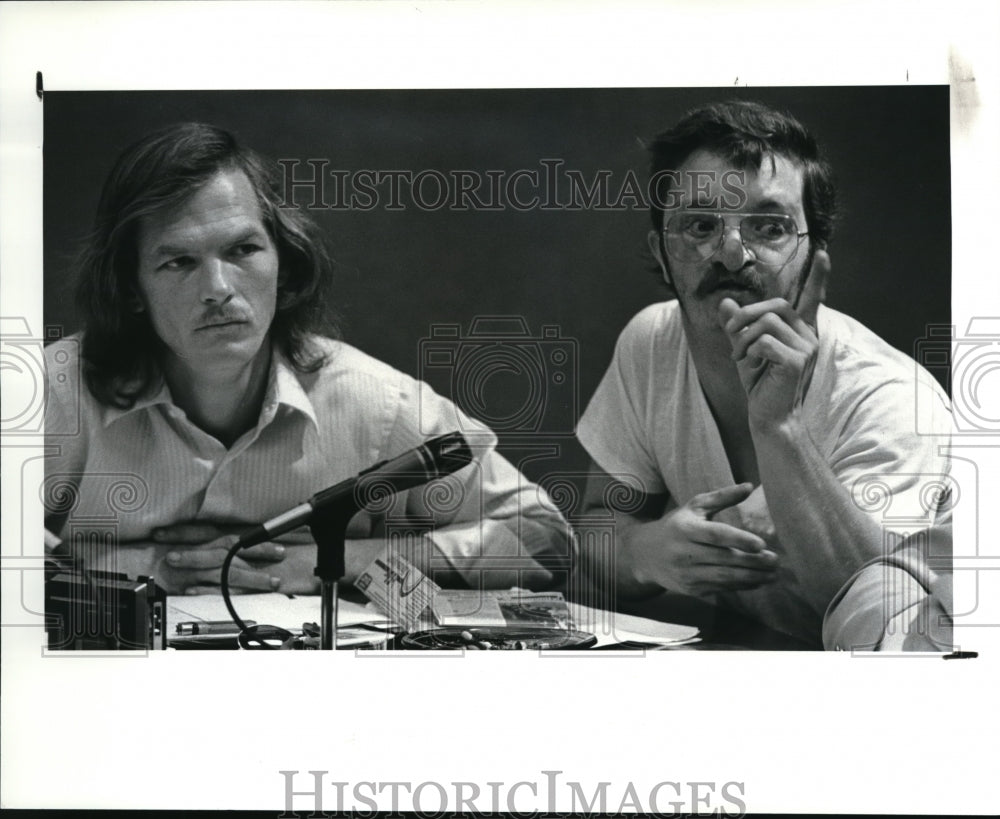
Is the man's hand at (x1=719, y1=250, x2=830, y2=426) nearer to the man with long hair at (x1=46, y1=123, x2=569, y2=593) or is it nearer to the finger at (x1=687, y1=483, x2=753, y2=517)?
the finger at (x1=687, y1=483, x2=753, y2=517)

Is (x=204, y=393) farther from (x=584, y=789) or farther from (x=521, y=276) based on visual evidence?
(x=584, y=789)

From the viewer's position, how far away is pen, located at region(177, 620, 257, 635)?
2834 mm

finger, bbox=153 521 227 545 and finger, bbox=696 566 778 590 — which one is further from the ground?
finger, bbox=153 521 227 545

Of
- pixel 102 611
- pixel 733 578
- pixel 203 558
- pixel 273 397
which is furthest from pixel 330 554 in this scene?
pixel 733 578

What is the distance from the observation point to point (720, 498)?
280 cm

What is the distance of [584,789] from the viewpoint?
280 cm

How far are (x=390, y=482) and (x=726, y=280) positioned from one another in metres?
1.02

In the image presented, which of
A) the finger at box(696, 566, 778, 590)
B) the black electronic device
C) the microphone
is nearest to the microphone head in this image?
the microphone

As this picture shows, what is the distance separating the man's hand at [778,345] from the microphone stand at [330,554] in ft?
3.58

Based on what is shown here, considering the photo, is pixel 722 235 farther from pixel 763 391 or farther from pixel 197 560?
pixel 197 560

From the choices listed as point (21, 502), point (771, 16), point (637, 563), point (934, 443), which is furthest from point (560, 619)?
point (771, 16)

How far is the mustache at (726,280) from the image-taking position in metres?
2.79

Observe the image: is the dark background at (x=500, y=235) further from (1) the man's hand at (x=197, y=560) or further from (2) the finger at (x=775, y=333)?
(1) the man's hand at (x=197, y=560)

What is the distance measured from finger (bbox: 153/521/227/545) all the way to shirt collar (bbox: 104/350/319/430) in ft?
0.97
